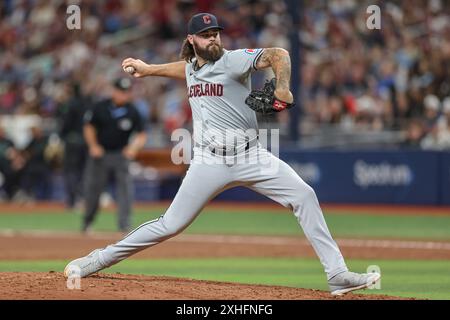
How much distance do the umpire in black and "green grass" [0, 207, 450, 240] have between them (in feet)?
3.41

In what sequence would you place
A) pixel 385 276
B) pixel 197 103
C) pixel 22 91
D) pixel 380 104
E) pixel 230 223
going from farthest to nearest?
pixel 22 91 < pixel 380 104 < pixel 230 223 < pixel 385 276 < pixel 197 103

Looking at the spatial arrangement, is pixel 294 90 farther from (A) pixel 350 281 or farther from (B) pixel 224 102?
(A) pixel 350 281

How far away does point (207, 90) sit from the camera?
333 inches

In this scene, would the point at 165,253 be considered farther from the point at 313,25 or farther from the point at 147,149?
the point at 313,25

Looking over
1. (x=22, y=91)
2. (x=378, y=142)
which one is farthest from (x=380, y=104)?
(x=22, y=91)

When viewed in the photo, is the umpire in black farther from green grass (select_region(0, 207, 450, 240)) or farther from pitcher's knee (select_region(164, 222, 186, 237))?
pitcher's knee (select_region(164, 222, 186, 237))

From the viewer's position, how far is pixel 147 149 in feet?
78.9

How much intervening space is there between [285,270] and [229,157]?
3649mm

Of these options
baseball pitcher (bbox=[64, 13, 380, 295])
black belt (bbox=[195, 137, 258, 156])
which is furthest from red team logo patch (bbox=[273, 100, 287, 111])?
black belt (bbox=[195, 137, 258, 156])

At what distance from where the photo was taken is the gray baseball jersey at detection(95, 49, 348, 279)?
8305 millimetres

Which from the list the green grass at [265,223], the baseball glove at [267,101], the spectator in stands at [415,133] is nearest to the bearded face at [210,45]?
the baseball glove at [267,101]

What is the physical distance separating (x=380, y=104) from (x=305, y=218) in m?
13.8

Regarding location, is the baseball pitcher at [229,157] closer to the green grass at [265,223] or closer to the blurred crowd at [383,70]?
the green grass at [265,223]

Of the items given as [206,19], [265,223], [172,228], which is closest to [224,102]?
[206,19]
